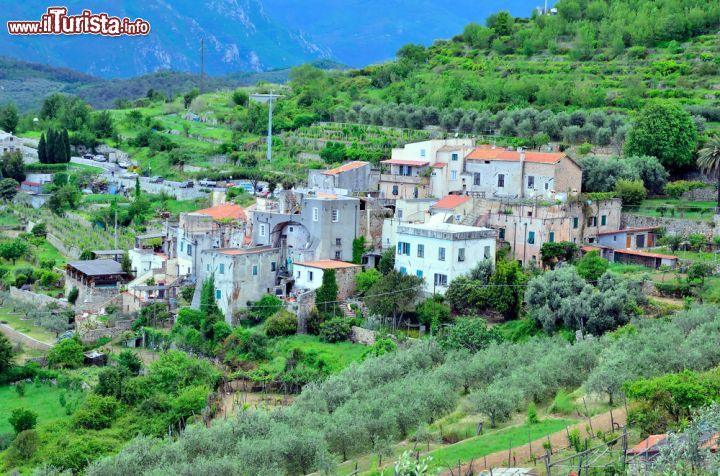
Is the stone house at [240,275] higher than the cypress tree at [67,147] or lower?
lower

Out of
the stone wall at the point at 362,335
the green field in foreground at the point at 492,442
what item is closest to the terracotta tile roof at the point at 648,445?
the green field in foreground at the point at 492,442

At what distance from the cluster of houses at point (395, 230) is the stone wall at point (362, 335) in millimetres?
2781

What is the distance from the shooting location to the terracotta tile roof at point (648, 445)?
2702 cm

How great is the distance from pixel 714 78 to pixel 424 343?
38.0 m

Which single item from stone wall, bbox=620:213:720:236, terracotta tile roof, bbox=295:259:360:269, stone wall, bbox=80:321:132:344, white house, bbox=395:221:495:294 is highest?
stone wall, bbox=620:213:720:236

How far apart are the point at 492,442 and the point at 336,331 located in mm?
13930

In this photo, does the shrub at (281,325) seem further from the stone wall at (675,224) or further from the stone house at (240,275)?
the stone wall at (675,224)

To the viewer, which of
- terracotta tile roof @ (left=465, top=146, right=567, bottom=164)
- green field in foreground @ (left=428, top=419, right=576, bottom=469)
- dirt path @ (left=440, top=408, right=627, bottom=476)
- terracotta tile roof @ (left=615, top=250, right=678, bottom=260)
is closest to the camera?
dirt path @ (left=440, top=408, right=627, bottom=476)

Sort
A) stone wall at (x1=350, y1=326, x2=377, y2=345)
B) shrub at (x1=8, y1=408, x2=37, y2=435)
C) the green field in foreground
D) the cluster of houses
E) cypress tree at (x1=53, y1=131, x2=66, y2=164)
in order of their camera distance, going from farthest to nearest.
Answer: cypress tree at (x1=53, y1=131, x2=66, y2=164) → the cluster of houses → stone wall at (x1=350, y1=326, x2=377, y2=345) → shrub at (x1=8, y1=408, x2=37, y2=435) → the green field in foreground

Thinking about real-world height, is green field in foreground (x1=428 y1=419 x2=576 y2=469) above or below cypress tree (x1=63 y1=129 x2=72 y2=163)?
below

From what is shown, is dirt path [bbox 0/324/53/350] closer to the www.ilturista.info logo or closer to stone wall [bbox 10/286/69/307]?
stone wall [bbox 10/286/69/307]

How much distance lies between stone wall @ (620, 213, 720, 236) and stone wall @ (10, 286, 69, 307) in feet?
79.6

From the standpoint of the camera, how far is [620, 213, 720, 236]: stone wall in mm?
48312

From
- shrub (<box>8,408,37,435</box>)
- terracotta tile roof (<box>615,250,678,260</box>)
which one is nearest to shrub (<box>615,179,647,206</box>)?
terracotta tile roof (<box>615,250,678,260</box>)
